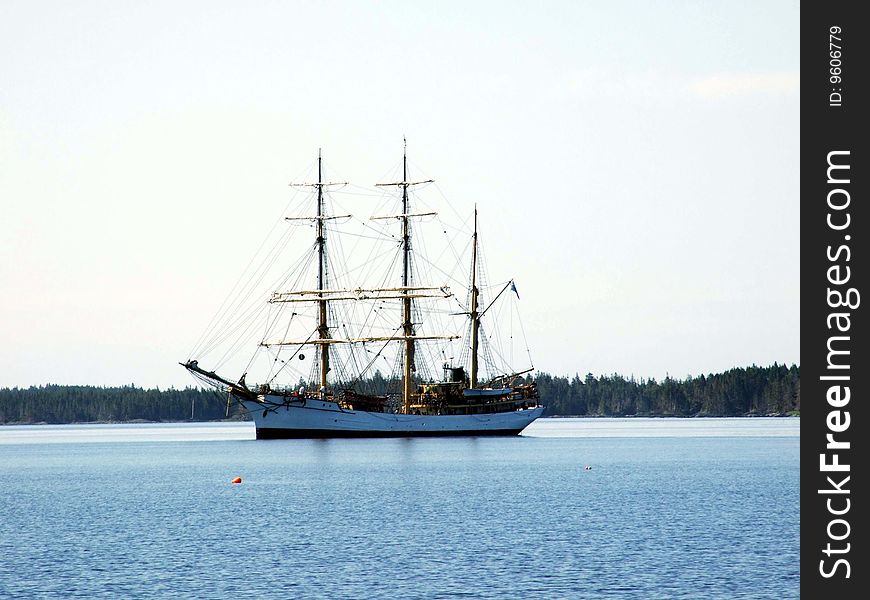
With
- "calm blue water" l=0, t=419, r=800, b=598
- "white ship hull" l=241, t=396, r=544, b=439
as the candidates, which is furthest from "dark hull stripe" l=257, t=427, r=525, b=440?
"calm blue water" l=0, t=419, r=800, b=598

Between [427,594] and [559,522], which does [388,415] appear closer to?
[559,522]

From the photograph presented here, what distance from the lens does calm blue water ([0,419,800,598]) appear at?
1698 inches

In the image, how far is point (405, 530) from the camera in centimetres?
5766

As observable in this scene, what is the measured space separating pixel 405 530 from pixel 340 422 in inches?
3310
